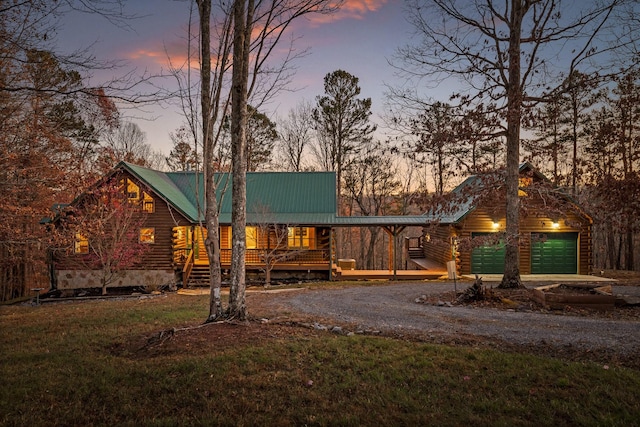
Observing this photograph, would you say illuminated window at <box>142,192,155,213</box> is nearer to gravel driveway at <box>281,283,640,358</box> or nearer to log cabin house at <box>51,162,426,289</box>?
log cabin house at <box>51,162,426,289</box>

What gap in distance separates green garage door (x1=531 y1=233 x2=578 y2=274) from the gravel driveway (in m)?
12.5

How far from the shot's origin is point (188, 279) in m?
21.2

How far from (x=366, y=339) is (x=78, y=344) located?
17.9ft

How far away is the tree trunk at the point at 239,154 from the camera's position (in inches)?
305

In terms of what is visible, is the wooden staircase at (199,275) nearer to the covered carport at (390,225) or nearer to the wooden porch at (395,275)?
the wooden porch at (395,275)

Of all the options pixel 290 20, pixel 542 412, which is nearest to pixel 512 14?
pixel 290 20

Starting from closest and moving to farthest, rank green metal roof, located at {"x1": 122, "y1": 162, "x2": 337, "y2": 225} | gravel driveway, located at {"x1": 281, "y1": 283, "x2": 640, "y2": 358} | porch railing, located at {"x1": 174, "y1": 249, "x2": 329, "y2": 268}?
gravel driveway, located at {"x1": 281, "y1": 283, "x2": 640, "y2": 358} → green metal roof, located at {"x1": 122, "y1": 162, "x2": 337, "y2": 225} → porch railing, located at {"x1": 174, "y1": 249, "x2": 329, "y2": 268}

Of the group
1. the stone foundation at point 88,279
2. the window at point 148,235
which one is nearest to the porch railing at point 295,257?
the window at point 148,235

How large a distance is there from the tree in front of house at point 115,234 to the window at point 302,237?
315 inches

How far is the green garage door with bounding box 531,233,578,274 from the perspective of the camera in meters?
21.4

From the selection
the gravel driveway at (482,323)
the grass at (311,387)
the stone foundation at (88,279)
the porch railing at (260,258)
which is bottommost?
the stone foundation at (88,279)

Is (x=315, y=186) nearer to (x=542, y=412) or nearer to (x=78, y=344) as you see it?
(x=78, y=344)

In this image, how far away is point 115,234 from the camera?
17.9m

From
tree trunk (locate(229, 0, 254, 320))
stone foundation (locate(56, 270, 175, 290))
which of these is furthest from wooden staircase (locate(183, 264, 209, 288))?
tree trunk (locate(229, 0, 254, 320))
